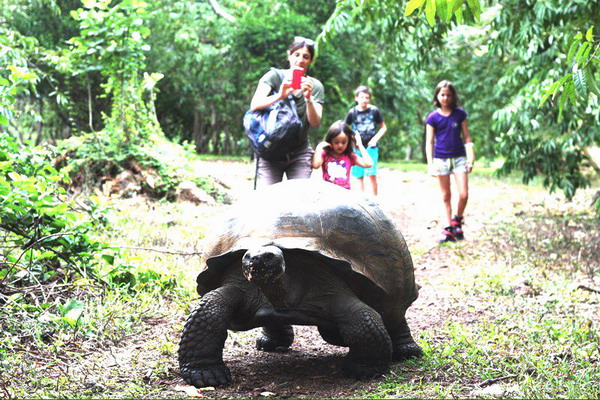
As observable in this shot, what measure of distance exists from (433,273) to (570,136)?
3453 millimetres

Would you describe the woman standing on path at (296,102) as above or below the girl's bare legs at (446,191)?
above

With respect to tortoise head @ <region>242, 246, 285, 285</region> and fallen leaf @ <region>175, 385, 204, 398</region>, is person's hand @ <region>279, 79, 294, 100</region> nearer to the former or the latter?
tortoise head @ <region>242, 246, 285, 285</region>

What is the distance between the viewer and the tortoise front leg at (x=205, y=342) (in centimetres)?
274

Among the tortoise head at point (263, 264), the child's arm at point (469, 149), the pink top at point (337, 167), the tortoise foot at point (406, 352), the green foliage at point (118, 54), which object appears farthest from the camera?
the green foliage at point (118, 54)

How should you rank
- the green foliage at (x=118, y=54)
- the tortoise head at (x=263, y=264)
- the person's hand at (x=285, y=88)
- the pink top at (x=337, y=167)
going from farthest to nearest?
1. the green foliage at (x=118, y=54)
2. the pink top at (x=337, y=167)
3. the person's hand at (x=285, y=88)
4. the tortoise head at (x=263, y=264)

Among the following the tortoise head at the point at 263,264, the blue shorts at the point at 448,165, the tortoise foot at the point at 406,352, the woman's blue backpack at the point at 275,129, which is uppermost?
the woman's blue backpack at the point at 275,129

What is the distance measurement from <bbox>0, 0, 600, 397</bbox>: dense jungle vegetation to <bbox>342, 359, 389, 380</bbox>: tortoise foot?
0.14m

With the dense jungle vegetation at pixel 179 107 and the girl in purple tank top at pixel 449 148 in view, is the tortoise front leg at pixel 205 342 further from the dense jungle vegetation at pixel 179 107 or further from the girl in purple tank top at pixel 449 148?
A: the girl in purple tank top at pixel 449 148

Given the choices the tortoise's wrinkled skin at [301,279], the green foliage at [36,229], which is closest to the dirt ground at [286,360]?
the tortoise's wrinkled skin at [301,279]

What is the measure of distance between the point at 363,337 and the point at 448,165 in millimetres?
4640

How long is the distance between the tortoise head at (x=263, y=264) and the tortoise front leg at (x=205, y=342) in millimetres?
301

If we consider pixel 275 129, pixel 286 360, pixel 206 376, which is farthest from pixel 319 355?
pixel 275 129

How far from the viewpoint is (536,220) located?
8.41 m

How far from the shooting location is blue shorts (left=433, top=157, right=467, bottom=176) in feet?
22.8
